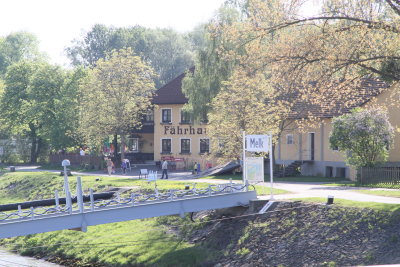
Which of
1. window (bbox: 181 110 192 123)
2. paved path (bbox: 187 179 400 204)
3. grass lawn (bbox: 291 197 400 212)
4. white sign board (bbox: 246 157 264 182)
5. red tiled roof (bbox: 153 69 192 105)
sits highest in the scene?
red tiled roof (bbox: 153 69 192 105)

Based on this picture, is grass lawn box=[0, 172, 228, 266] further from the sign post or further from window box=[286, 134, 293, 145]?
window box=[286, 134, 293, 145]

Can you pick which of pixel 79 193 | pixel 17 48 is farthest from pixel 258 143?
pixel 17 48

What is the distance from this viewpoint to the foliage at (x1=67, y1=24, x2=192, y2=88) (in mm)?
102188

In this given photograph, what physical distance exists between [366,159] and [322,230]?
14.2 m

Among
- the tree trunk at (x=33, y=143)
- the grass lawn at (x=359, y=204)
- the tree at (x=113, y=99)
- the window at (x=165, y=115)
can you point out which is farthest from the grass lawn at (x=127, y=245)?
the tree trunk at (x=33, y=143)

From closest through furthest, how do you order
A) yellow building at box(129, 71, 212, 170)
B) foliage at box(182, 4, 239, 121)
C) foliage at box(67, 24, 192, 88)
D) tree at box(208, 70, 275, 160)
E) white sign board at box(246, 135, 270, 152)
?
white sign board at box(246, 135, 270, 152), tree at box(208, 70, 275, 160), foliage at box(182, 4, 239, 121), yellow building at box(129, 71, 212, 170), foliage at box(67, 24, 192, 88)

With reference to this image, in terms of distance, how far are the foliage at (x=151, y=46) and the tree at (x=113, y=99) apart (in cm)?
3660

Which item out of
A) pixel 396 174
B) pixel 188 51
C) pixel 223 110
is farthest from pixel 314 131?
pixel 188 51

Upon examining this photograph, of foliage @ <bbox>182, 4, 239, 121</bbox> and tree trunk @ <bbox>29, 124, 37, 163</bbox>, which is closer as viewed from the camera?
foliage @ <bbox>182, 4, 239, 121</bbox>

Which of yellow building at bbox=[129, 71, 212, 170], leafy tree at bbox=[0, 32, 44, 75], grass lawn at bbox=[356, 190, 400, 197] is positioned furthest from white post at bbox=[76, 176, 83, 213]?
leafy tree at bbox=[0, 32, 44, 75]

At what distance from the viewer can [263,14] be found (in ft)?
85.4

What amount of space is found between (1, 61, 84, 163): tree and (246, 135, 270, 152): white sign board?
3846 centimetres

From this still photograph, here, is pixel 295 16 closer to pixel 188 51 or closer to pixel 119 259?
pixel 119 259

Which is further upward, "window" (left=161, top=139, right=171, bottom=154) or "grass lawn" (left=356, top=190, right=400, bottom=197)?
"window" (left=161, top=139, right=171, bottom=154)
